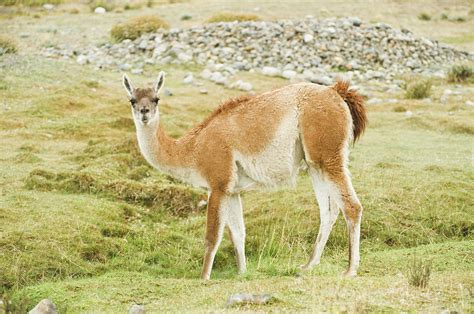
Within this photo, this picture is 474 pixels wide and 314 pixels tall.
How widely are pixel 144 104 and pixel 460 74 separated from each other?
18573 mm

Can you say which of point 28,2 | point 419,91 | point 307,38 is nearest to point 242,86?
point 419,91

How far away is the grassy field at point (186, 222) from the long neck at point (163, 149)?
1369 mm

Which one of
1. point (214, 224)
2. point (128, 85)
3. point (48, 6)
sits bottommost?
point (48, 6)

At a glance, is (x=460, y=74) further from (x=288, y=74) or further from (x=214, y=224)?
(x=214, y=224)

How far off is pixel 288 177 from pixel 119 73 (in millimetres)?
17018

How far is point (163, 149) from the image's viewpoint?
29.4 feet

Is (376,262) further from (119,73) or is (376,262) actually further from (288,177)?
(119,73)

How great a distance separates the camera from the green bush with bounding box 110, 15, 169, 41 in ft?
101

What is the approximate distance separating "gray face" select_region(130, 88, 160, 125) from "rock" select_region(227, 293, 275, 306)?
3079 millimetres

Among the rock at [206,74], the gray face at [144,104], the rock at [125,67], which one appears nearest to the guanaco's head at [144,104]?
the gray face at [144,104]

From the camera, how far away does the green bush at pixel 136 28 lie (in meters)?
30.8

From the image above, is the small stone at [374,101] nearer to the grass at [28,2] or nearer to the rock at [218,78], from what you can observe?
the rock at [218,78]

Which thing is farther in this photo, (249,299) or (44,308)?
(44,308)

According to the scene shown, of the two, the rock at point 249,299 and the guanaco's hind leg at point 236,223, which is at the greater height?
the rock at point 249,299
